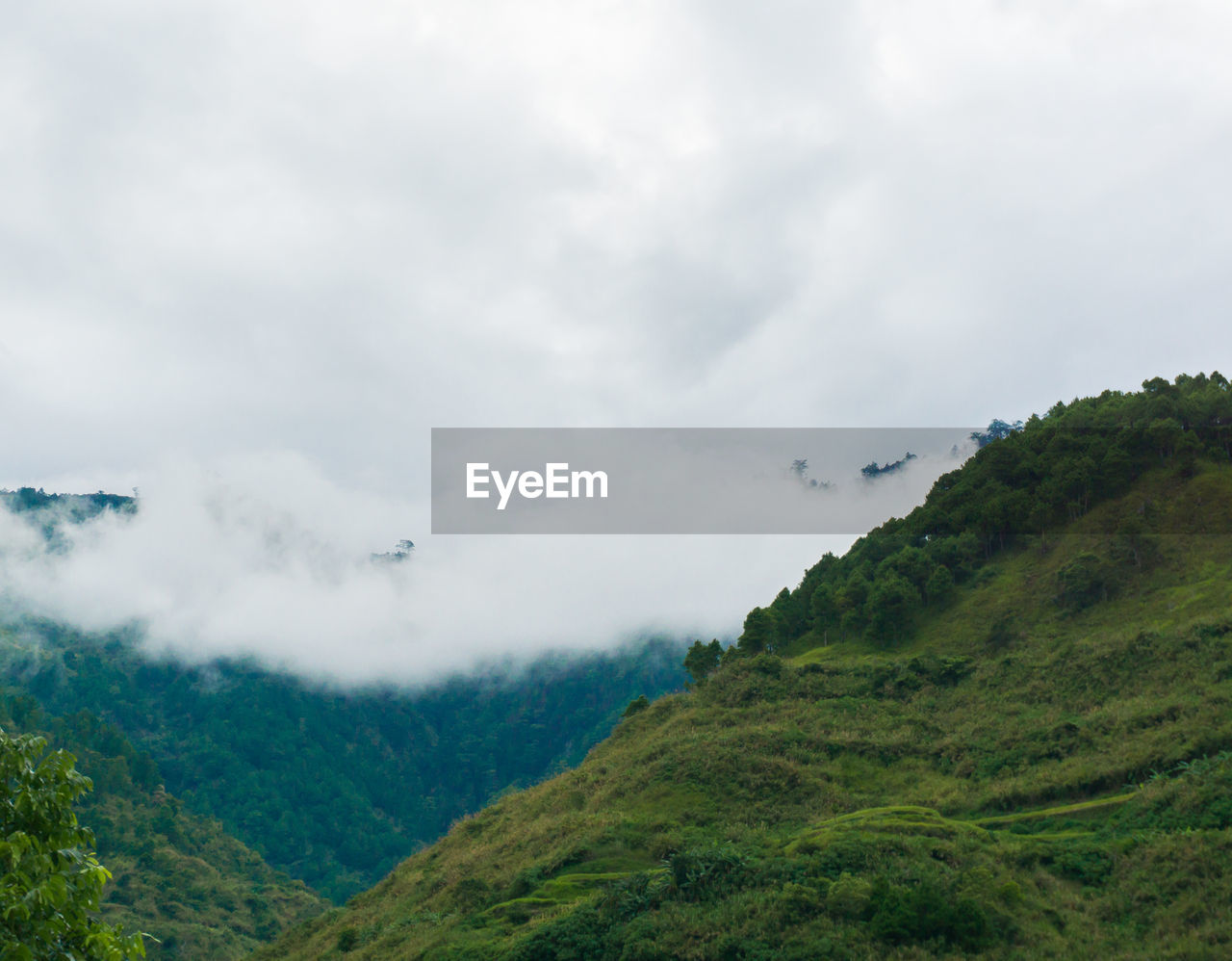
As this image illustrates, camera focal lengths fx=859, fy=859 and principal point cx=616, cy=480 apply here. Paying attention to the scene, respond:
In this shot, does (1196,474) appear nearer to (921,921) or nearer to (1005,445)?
(1005,445)

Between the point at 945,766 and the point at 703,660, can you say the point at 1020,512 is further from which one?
the point at 945,766

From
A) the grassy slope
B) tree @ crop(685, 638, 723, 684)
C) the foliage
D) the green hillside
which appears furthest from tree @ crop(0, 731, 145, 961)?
the green hillside

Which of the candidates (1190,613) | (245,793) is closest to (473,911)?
(1190,613)

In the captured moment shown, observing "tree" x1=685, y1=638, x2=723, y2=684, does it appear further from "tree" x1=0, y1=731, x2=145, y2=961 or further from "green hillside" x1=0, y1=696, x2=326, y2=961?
"tree" x1=0, y1=731, x2=145, y2=961

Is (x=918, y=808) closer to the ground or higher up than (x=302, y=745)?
higher up

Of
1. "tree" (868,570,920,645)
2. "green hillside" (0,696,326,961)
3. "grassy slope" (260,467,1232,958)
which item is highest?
"tree" (868,570,920,645)

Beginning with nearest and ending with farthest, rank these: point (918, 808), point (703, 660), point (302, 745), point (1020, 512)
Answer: point (918, 808) → point (1020, 512) → point (703, 660) → point (302, 745)

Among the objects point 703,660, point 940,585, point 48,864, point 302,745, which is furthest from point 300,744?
point 48,864
